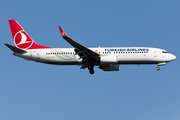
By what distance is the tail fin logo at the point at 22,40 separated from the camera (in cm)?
5497

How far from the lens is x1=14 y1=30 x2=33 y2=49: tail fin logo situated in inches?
2164

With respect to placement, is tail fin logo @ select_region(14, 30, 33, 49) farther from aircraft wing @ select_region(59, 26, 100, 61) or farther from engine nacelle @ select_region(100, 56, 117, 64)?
engine nacelle @ select_region(100, 56, 117, 64)

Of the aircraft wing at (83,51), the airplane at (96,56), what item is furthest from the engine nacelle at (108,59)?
the aircraft wing at (83,51)

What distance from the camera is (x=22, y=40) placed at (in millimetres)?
55406

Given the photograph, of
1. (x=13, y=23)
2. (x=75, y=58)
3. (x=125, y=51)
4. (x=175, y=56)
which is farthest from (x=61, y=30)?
(x=175, y=56)

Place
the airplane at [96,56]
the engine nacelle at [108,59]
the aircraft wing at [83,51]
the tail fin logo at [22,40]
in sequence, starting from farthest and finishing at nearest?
the tail fin logo at [22,40]
the airplane at [96,56]
the engine nacelle at [108,59]
the aircraft wing at [83,51]

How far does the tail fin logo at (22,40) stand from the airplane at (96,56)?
1424 mm

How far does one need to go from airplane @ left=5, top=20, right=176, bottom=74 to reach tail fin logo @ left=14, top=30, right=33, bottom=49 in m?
1.42

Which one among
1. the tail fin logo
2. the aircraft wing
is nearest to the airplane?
the aircraft wing

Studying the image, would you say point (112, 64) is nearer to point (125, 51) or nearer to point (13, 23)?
point (125, 51)

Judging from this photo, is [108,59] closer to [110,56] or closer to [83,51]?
[110,56]

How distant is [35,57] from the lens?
52594mm

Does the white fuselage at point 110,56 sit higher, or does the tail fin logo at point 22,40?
the tail fin logo at point 22,40

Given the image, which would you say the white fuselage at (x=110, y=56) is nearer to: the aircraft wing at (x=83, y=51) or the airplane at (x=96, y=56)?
the airplane at (x=96, y=56)
